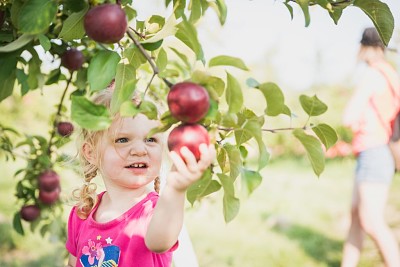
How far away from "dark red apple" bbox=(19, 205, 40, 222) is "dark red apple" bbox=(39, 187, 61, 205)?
0.15 ft

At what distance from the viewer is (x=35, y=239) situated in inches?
152

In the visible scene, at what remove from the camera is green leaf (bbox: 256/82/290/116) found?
92 centimetres

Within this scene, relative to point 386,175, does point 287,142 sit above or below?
below

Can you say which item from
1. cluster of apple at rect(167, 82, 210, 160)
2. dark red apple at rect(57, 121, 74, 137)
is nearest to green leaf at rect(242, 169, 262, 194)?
cluster of apple at rect(167, 82, 210, 160)

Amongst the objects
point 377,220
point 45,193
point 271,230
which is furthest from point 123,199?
point 271,230

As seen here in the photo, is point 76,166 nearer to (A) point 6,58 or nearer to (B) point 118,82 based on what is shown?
(A) point 6,58

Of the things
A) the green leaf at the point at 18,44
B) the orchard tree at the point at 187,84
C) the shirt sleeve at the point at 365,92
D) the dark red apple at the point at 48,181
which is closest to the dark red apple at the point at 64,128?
the dark red apple at the point at 48,181

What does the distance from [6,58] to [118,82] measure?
17.6 inches

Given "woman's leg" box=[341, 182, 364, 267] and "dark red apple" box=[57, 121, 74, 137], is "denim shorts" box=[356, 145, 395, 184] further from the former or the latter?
"dark red apple" box=[57, 121, 74, 137]

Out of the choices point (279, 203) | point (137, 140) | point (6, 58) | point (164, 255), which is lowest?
point (279, 203)

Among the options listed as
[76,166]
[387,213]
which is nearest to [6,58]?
[76,166]

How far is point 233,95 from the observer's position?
0.86 meters

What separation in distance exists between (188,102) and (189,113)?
18mm

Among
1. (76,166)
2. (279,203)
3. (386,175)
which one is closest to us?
(76,166)
